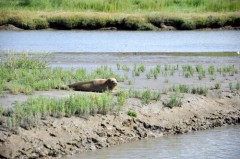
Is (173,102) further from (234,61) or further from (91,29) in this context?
→ (91,29)

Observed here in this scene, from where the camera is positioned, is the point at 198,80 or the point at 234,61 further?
the point at 234,61

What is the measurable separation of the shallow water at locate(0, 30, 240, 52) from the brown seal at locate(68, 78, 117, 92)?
42.3ft

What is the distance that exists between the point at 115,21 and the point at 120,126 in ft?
99.8

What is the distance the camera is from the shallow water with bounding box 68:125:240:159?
1320 centimetres

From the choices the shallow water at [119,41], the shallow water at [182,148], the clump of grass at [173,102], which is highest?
the clump of grass at [173,102]

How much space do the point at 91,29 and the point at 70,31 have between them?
6.20 ft

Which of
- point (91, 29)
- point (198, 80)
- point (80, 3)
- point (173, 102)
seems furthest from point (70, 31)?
point (173, 102)

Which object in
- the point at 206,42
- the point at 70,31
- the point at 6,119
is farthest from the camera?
the point at 70,31

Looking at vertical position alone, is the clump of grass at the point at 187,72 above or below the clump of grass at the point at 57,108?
below

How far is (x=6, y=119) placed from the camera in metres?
12.8

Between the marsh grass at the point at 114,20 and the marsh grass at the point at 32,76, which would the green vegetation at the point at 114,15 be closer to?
the marsh grass at the point at 114,20

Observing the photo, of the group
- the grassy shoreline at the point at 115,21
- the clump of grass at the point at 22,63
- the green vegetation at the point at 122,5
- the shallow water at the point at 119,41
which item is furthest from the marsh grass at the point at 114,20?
the clump of grass at the point at 22,63

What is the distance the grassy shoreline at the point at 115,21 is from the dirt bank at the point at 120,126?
27117 millimetres

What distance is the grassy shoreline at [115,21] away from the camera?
4375 centimetres
